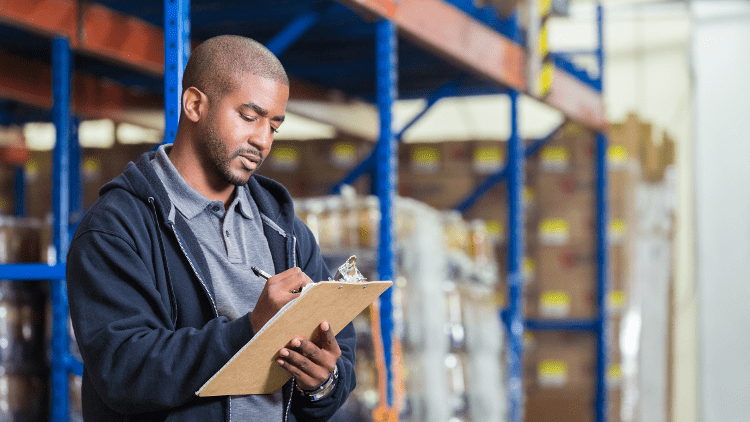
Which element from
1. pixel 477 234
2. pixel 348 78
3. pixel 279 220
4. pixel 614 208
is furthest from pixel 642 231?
pixel 279 220

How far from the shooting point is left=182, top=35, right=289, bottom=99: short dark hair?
1.82m

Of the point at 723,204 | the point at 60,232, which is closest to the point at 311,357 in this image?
the point at 60,232

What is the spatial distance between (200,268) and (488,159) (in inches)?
226

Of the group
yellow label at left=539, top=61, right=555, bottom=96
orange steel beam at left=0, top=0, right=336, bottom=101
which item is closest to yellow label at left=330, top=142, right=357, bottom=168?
yellow label at left=539, top=61, right=555, bottom=96

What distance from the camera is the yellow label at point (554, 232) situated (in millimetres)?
7254

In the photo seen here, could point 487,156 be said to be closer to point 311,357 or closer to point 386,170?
point 386,170

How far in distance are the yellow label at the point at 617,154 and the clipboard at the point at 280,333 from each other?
20.9 ft

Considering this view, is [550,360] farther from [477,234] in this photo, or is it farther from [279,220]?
[279,220]

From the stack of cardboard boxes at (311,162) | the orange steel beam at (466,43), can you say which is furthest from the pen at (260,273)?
the stack of cardboard boxes at (311,162)

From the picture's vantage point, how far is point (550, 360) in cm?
735

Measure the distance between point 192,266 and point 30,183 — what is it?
19.0ft

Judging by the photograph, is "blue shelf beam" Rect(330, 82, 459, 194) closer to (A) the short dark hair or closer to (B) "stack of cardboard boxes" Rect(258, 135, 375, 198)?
(B) "stack of cardboard boxes" Rect(258, 135, 375, 198)

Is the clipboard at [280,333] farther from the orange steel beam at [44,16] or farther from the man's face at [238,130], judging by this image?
the orange steel beam at [44,16]

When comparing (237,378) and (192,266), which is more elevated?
(192,266)
